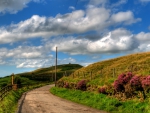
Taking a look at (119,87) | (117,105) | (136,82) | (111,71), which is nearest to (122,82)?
(119,87)

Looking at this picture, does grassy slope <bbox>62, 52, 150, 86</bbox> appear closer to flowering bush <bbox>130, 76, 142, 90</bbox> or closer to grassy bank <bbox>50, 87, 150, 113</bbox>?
grassy bank <bbox>50, 87, 150, 113</bbox>

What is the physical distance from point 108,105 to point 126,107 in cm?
202

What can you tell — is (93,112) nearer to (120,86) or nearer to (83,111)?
(83,111)

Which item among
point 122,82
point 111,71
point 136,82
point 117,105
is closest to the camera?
point 117,105

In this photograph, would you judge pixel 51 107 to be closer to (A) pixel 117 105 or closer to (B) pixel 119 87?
(A) pixel 117 105

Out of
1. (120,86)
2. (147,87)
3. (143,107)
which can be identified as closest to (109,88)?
(120,86)

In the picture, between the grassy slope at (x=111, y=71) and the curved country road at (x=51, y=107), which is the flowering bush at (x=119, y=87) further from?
the grassy slope at (x=111, y=71)

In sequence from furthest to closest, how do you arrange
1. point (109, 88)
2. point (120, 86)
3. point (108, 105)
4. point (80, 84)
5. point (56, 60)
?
point (56, 60) < point (80, 84) < point (109, 88) < point (120, 86) < point (108, 105)

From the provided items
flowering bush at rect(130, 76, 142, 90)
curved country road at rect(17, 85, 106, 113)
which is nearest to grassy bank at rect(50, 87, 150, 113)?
curved country road at rect(17, 85, 106, 113)

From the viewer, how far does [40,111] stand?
61.9 ft

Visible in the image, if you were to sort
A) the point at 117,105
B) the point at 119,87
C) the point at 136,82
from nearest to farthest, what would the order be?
the point at 117,105 → the point at 136,82 → the point at 119,87

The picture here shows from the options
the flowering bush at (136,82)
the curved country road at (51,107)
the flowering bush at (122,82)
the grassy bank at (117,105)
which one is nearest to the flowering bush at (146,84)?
the flowering bush at (136,82)

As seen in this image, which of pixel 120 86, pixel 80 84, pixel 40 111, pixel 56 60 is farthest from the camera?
pixel 56 60

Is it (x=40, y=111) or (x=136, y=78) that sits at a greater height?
(x=136, y=78)
